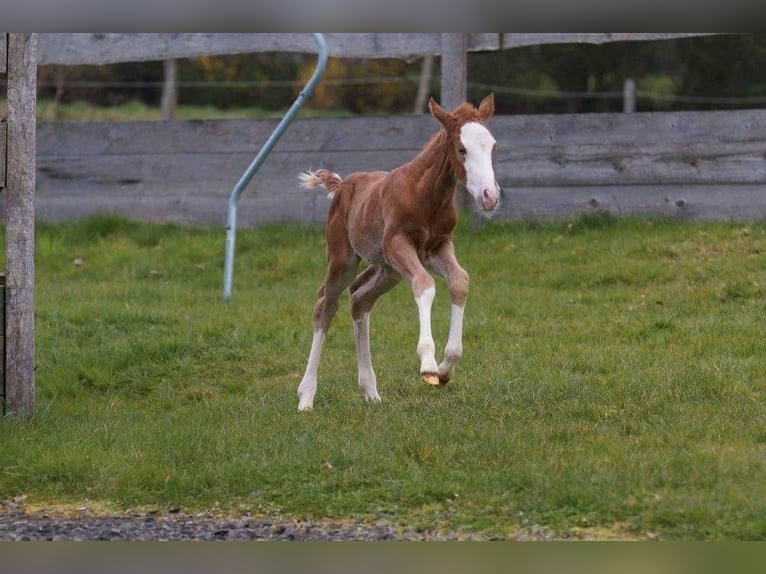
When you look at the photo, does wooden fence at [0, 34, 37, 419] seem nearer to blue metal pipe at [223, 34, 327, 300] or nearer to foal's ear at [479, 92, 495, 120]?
foal's ear at [479, 92, 495, 120]

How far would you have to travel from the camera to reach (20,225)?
8.16m

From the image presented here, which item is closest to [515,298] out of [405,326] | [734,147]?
[405,326]

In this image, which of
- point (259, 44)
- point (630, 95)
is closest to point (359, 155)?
point (259, 44)

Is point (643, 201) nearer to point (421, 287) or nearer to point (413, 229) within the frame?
point (413, 229)

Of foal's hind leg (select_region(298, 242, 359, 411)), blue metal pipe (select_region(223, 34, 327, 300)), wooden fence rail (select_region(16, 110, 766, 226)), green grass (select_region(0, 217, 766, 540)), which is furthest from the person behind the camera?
wooden fence rail (select_region(16, 110, 766, 226))

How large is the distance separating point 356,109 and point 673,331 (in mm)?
11496

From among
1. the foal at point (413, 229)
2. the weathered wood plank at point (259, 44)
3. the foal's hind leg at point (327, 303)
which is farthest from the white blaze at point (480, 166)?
the weathered wood plank at point (259, 44)


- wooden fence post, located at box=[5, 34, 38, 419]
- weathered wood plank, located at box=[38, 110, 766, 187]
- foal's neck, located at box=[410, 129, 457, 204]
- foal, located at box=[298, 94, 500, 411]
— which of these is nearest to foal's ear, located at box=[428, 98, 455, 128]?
foal, located at box=[298, 94, 500, 411]

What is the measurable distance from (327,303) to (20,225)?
2209mm

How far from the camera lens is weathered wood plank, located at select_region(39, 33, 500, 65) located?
13797mm

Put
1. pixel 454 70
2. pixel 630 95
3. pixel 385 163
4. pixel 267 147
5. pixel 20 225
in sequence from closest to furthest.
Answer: pixel 20 225, pixel 267 147, pixel 454 70, pixel 385 163, pixel 630 95

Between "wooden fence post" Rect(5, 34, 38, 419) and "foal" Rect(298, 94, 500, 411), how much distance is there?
196 cm

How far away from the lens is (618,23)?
23.2 feet

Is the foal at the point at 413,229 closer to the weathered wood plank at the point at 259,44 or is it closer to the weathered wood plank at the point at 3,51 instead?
the weathered wood plank at the point at 3,51
